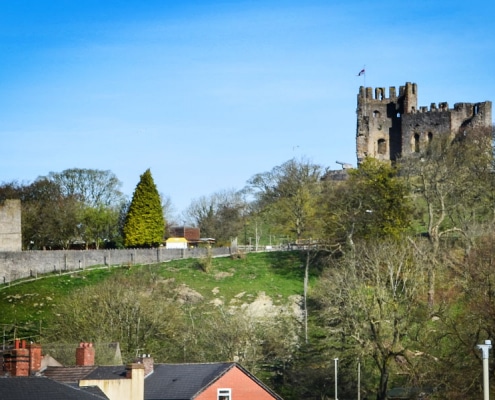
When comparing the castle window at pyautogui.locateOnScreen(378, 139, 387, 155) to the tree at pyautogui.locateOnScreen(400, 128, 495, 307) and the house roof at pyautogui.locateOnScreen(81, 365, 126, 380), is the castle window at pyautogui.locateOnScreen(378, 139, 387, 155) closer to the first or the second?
the tree at pyautogui.locateOnScreen(400, 128, 495, 307)

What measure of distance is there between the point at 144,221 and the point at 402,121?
1186 inches

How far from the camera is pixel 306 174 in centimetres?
11506

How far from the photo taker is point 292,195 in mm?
109375

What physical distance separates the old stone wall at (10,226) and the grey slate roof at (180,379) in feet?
162

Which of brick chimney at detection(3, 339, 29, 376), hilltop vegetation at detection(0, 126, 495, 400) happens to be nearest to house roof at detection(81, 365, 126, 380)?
brick chimney at detection(3, 339, 29, 376)

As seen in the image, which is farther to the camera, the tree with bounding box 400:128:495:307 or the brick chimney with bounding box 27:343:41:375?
the tree with bounding box 400:128:495:307

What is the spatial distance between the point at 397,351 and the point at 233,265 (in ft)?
111

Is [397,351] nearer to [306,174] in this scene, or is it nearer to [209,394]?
[209,394]

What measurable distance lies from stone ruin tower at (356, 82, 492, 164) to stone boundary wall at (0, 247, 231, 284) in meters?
29.5

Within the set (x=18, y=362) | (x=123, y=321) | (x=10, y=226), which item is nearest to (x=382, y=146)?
(x=10, y=226)

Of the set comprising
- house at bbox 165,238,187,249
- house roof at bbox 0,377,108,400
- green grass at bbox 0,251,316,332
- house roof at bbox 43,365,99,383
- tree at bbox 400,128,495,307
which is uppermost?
tree at bbox 400,128,495,307

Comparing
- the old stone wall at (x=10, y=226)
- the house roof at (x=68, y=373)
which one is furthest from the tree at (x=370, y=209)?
the house roof at (x=68, y=373)

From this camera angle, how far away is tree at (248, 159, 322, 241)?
10356cm

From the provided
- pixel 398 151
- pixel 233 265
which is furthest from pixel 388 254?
pixel 398 151
